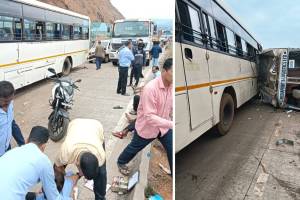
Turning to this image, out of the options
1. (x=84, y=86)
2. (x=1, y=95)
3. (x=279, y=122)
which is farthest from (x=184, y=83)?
(x=279, y=122)

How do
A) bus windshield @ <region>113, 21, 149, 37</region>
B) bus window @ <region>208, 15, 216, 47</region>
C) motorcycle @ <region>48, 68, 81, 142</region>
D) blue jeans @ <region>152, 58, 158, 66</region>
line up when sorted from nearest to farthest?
blue jeans @ <region>152, 58, 158, 66</region>
motorcycle @ <region>48, 68, 81, 142</region>
bus windshield @ <region>113, 21, 149, 37</region>
bus window @ <region>208, 15, 216, 47</region>

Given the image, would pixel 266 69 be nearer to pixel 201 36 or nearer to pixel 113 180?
pixel 201 36

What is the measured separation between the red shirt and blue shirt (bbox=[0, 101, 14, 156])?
57cm

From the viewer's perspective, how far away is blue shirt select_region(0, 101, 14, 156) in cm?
139

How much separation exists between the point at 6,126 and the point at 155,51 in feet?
2.36

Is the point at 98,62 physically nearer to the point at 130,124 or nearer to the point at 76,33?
the point at 76,33

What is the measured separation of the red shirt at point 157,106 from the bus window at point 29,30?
2.05 ft

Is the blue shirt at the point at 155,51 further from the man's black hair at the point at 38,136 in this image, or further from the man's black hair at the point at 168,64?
the man's black hair at the point at 38,136

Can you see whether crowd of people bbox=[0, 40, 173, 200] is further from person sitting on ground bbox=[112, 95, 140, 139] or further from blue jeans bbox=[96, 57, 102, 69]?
blue jeans bbox=[96, 57, 102, 69]

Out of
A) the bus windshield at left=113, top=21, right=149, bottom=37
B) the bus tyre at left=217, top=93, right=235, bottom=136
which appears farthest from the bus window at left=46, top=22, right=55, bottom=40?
the bus tyre at left=217, top=93, right=235, bottom=136

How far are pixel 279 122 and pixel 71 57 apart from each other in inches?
169

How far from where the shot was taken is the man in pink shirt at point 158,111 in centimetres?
115

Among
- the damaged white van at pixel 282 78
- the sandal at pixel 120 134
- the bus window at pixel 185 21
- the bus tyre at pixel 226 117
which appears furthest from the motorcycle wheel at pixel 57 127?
the damaged white van at pixel 282 78

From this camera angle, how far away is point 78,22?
5.73 ft
